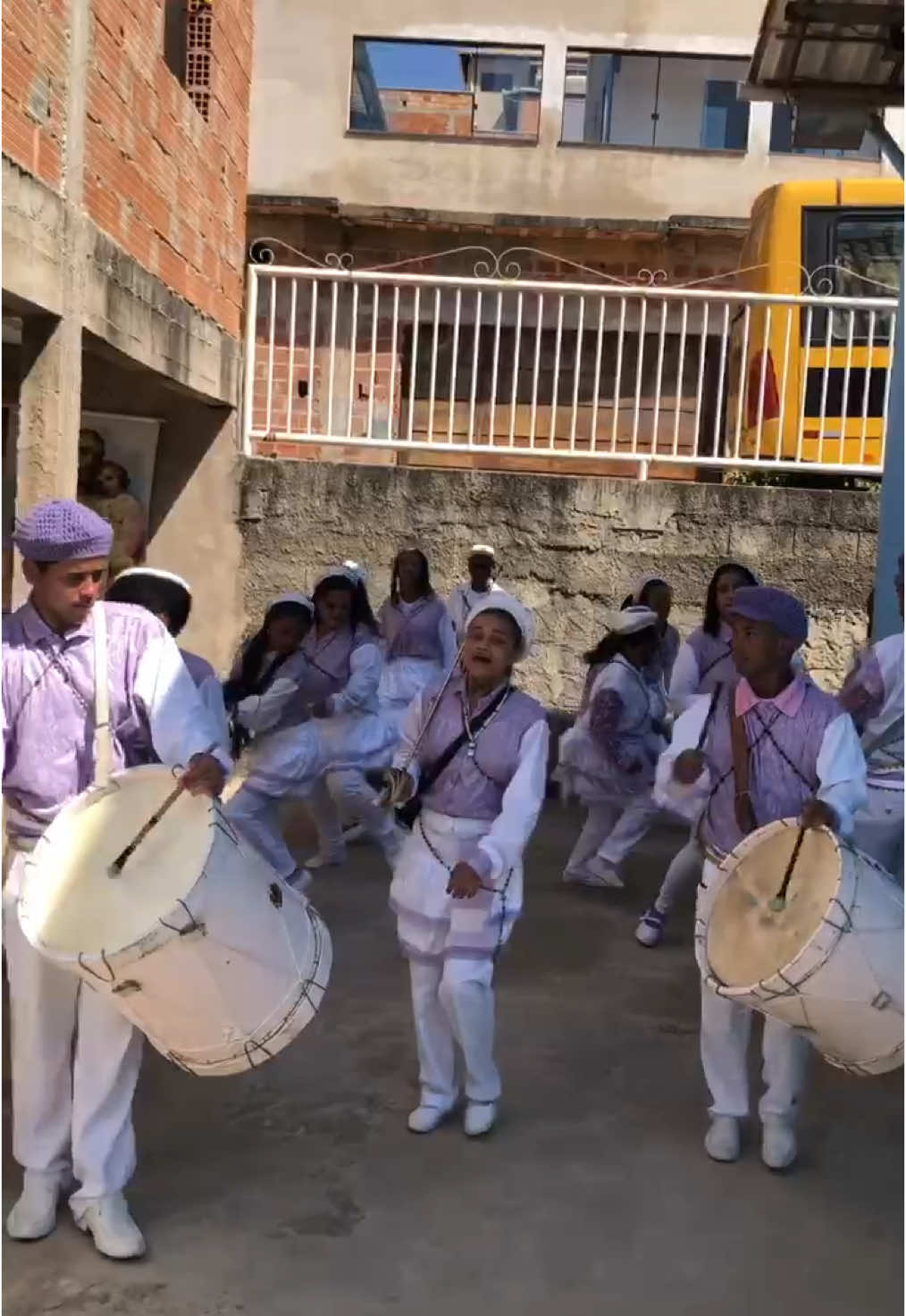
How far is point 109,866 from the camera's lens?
3006 millimetres

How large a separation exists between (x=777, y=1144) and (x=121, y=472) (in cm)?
648

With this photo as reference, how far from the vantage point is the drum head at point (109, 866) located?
9.45 ft

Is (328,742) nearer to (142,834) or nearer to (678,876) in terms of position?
(678,876)

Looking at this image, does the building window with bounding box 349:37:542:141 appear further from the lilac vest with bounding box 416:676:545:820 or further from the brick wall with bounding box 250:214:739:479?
the lilac vest with bounding box 416:676:545:820

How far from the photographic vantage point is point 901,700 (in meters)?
4.41

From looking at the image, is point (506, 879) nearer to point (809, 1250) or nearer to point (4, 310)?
point (809, 1250)

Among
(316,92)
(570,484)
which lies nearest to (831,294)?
(570,484)

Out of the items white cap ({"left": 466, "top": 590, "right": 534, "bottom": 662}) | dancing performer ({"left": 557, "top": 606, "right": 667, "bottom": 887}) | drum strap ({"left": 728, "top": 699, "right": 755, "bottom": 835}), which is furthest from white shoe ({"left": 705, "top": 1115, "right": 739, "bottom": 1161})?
dancing performer ({"left": 557, "top": 606, "right": 667, "bottom": 887})

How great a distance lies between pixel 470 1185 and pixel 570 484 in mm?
6507

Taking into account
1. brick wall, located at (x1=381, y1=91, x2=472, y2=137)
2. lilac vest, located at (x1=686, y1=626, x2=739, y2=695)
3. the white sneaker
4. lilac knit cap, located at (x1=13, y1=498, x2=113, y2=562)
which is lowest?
the white sneaker

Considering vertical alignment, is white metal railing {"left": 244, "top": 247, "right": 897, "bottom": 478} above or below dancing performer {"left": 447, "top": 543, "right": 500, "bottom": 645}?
above

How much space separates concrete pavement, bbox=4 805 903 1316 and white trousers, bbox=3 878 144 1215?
7.7 inches

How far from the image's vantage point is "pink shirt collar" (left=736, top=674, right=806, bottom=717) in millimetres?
3574

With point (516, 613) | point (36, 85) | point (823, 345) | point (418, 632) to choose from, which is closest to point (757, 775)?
point (516, 613)
